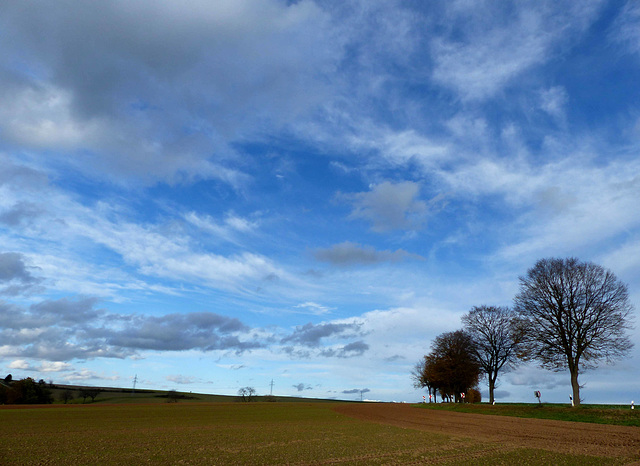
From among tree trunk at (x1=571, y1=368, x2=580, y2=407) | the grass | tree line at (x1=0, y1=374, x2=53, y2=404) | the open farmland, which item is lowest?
tree line at (x1=0, y1=374, x2=53, y2=404)

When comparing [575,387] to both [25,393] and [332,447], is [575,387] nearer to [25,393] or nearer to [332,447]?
[332,447]

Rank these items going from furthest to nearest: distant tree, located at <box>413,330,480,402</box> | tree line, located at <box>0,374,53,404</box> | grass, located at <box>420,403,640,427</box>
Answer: tree line, located at <box>0,374,53,404</box>, distant tree, located at <box>413,330,480,402</box>, grass, located at <box>420,403,640,427</box>

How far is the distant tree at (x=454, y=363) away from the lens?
2581 inches

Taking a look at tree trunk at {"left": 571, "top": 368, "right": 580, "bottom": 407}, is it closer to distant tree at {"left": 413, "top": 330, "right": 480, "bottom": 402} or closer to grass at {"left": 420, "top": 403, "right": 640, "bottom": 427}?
grass at {"left": 420, "top": 403, "right": 640, "bottom": 427}

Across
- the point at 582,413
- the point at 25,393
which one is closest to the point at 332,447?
the point at 582,413

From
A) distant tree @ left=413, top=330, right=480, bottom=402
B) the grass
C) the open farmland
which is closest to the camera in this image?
the open farmland

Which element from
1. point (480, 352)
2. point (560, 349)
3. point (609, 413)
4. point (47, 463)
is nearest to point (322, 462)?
point (47, 463)

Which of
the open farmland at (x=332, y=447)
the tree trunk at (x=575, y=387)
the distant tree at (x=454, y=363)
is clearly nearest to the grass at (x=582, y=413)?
the tree trunk at (x=575, y=387)

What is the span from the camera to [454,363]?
67812 millimetres

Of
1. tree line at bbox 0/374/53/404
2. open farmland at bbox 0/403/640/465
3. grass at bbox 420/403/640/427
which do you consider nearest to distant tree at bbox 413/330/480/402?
grass at bbox 420/403/640/427

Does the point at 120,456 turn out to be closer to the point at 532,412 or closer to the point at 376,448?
the point at 376,448

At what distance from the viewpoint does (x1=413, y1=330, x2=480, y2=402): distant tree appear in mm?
65562

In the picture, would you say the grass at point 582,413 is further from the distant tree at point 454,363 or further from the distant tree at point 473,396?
the distant tree at point 473,396

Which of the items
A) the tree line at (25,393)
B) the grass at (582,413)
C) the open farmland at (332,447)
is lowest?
the tree line at (25,393)
